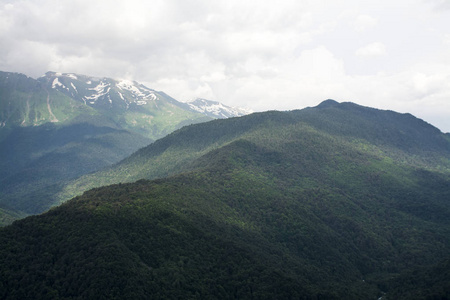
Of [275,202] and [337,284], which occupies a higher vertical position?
[275,202]

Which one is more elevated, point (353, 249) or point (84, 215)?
point (84, 215)

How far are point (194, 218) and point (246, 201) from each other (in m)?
43.5

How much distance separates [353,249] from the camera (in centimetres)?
14712

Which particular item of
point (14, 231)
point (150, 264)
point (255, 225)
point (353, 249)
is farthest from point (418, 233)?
point (14, 231)

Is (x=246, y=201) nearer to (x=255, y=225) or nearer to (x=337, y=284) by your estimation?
(x=255, y=225)

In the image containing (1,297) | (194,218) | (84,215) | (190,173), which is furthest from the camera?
(190,173)

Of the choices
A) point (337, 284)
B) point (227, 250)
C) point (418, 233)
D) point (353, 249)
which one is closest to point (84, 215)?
point (227, 250)

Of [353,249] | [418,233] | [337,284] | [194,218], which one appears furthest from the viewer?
[418,233]

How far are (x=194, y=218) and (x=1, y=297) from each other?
58.9m

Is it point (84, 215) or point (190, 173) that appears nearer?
point (84, 215)

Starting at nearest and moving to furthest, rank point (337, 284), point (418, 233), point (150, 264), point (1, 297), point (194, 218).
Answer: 1. point (1, 297)
2. point (150, 264)
3. point (337, 284)
4. point (194, 218)
5. point (418, 233)

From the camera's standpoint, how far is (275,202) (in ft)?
541

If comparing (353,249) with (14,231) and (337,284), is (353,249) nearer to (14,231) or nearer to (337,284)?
Result: (337,284)

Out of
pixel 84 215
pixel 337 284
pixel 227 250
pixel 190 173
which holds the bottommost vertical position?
pixel 337 284
